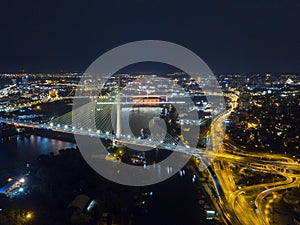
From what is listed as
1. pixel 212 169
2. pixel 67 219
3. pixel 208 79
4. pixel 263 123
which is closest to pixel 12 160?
pixel 67 219

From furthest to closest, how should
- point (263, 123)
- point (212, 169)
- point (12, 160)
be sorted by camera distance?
1. point (263, 123)
2. point (12, 160)
3. point (212, 169)

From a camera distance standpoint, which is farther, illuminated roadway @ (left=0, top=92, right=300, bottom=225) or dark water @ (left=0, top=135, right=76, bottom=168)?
dark water @ (left=0, top=135, right=76, bottom=168)

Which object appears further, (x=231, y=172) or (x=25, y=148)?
(x=25, y=148)

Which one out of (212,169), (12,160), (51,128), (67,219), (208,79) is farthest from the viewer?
(208,79)

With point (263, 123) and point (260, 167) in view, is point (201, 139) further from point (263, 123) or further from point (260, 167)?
point (263, 123)

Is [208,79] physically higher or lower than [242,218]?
higher

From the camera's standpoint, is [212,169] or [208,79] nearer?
[212,169]

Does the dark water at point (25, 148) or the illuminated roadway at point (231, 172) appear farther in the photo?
the dark water at point (25, 148)
